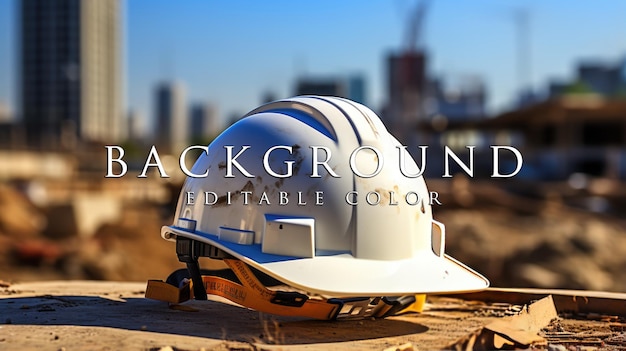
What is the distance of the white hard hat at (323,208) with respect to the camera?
5543mm

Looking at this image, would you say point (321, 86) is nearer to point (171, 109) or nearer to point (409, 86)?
point (409, 86)

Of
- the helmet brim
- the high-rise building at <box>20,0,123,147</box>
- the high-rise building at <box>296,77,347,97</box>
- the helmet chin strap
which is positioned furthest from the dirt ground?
the high-rise building at <box>20,0,123,147</box>

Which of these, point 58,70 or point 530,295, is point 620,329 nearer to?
point 530,295

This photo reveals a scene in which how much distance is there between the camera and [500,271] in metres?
20.4

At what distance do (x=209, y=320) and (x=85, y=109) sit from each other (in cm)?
12513

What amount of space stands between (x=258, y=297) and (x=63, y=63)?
126m

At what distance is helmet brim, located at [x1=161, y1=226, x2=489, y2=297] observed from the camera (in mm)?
5375

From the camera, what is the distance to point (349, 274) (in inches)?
216

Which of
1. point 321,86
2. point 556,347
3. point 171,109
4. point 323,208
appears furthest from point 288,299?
point 171,109

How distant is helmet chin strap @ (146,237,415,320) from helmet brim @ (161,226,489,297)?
19cm

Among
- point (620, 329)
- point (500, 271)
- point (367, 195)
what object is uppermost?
point (367, 195)

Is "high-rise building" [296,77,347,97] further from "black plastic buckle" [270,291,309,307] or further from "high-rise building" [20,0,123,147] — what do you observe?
"black plastic buckle" [270,291,309,307]

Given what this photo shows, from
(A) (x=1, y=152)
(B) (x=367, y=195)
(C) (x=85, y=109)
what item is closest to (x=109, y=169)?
(B) (x=367, y=195)

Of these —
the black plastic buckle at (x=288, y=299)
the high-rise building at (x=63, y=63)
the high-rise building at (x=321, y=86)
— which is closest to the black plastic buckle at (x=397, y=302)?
the black plastic buckle at (x=288, y=299)
